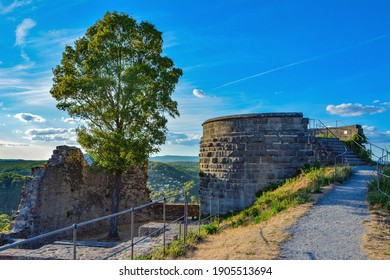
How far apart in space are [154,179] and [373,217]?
41346 millimetres

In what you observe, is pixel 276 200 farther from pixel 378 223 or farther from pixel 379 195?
pixel 378 223

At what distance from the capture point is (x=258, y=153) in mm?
14086

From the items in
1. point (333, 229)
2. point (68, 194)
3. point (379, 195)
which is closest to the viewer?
point (333, 229)

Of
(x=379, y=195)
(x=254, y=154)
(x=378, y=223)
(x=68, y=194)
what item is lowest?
(x=68, y=194)

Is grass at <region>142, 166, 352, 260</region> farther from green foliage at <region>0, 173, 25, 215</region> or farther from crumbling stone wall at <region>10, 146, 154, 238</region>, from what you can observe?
green foliage at <region>0, 173, 25, 215</region>

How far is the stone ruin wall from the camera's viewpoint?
549 inches

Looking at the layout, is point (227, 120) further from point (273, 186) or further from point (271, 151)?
point (273, 186)

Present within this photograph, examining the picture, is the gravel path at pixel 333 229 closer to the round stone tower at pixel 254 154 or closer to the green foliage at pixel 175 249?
the green foliage at pixel 175 249

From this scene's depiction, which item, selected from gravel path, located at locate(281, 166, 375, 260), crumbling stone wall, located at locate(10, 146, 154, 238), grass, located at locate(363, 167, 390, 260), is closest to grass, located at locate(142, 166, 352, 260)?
gravel path, located at locate(281, 166, 375, 260)

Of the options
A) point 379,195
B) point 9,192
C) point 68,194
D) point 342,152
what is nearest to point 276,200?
point 379,195

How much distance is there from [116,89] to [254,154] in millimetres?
6655

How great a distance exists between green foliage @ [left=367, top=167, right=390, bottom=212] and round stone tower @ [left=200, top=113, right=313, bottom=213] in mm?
3350
